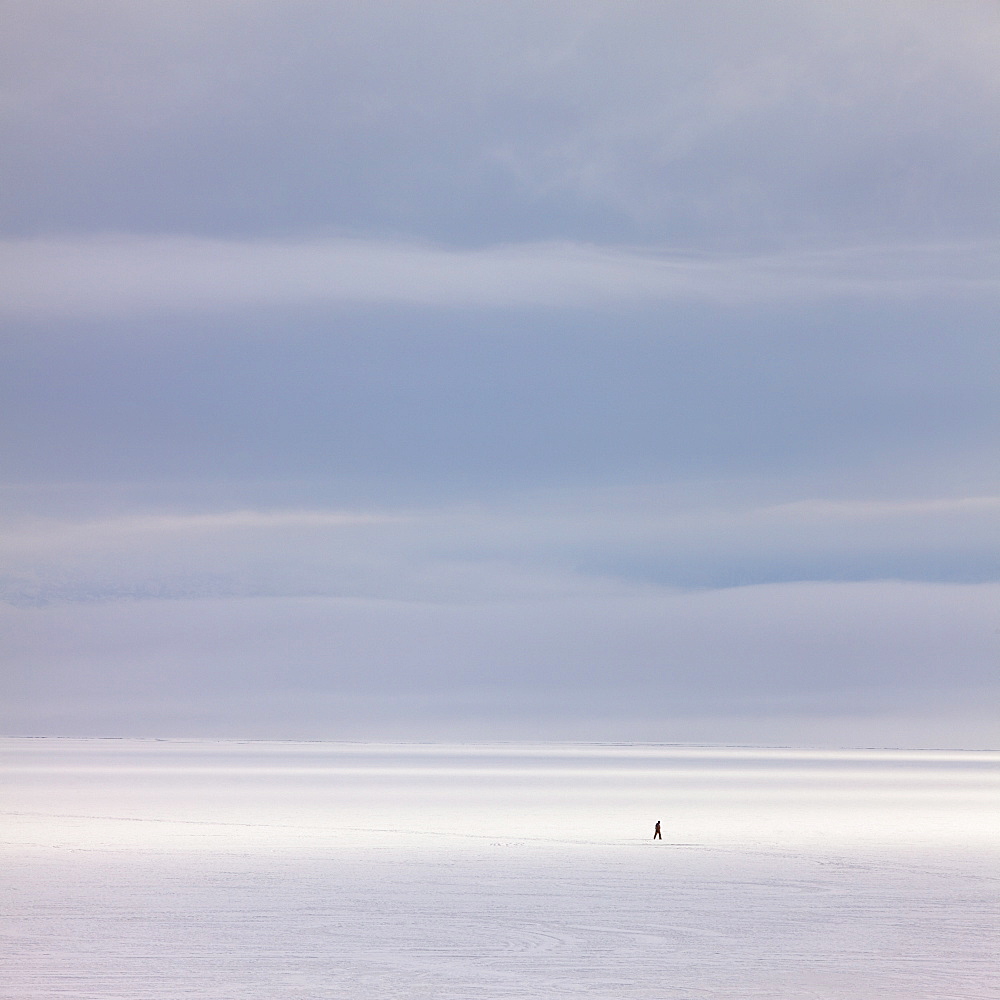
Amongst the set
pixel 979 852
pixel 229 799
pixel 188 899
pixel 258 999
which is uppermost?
pixel 229 799

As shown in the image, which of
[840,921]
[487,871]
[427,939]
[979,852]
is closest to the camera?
[427,939]

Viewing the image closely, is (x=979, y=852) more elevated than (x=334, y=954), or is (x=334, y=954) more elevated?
(x=979, y=852)

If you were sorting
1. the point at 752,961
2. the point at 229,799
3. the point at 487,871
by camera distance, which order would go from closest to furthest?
1. the point at 752,961
2. the point at 487,871
3. the point at 229,799

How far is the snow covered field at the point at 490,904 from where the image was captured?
1770 centimetres

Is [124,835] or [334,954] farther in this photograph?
[124,835]

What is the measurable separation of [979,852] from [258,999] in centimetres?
2202

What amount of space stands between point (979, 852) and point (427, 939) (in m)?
17.8

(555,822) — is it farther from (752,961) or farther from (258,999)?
(258,999)

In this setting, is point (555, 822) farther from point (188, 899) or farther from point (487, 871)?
point (188, 899)

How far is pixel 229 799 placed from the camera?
55.0 m

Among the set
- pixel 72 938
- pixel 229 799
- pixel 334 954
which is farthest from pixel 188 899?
pixel 229 799

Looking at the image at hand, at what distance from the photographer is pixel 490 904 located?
78.3 feet

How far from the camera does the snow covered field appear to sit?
17703 mm

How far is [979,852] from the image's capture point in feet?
112
